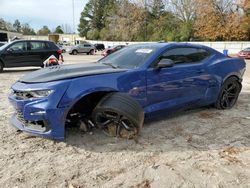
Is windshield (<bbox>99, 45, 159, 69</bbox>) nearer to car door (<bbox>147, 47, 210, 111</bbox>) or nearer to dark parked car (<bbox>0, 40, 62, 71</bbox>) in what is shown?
car door (<bbox>147, 47, 210, 111</bbox>)

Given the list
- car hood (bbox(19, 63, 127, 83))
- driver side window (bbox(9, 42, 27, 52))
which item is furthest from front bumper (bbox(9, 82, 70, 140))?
driver side window (bbox(9, 42, 27, 52))

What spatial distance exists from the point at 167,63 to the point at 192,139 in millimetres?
1229

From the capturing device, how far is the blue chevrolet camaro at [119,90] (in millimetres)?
3674

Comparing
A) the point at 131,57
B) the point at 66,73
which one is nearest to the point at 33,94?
the point at 66,73

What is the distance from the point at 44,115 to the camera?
3609mm

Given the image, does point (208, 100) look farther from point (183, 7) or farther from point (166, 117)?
point (183, 7)

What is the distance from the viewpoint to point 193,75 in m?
5.02

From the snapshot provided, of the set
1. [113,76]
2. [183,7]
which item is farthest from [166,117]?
[183,7]

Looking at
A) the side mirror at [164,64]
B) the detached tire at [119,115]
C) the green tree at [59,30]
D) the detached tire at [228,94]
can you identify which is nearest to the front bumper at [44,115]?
the detached tire at [119,115]

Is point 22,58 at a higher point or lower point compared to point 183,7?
lower

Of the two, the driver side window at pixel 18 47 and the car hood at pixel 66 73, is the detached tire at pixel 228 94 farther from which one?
the driver side window at pixel 18 47

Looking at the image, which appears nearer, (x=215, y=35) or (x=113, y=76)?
(x=113, y=76)

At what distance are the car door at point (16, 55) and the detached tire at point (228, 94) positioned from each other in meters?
9.90

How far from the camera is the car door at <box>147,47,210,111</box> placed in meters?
4.45
